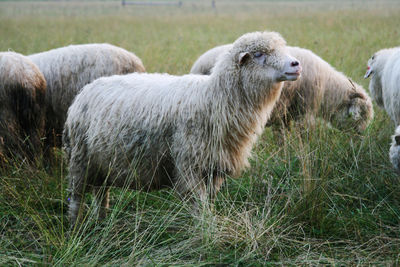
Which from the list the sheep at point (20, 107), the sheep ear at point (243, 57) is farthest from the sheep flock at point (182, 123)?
the sheep at point (20, 107)

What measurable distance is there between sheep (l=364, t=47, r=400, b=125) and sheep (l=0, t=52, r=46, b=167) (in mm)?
3545

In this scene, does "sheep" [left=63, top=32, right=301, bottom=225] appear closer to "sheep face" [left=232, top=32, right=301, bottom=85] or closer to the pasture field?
"sheep face" [left=232, top=32, right=301, bottom=85]

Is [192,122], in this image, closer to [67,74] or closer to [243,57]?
[243,57]

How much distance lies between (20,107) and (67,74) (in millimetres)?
870

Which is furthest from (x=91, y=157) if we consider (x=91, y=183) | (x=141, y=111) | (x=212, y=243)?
(x=212, y=243)

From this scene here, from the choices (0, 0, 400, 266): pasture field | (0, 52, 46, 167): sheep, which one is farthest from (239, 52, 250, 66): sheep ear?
(0, 52, 46, 167): sheep

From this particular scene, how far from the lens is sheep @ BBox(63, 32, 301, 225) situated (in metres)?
3.26

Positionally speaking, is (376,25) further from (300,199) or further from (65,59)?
(300,199)

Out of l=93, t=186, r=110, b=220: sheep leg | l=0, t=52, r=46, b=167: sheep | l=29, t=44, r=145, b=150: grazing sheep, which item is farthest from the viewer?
l=29, t=44, r=145, b=150: grazing sheep

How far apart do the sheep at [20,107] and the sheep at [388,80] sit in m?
3.55

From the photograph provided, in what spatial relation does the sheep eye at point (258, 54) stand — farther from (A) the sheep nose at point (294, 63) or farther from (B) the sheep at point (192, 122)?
(A) the sheep nose at point (294, 63)

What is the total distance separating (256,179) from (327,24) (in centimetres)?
1210

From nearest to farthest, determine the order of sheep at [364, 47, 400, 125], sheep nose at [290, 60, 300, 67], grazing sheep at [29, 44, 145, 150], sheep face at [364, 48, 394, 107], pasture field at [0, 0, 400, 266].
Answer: pasture field at [0, 0, 400, 266] < sheep nose at [290, 60, 300, 67] < sheep at [364, 47, 400, 125] < sheep face at [364, 48, 394, 107] < grazing sheep at [29, 44, 145, 150]

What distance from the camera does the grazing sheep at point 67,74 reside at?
533 cm
